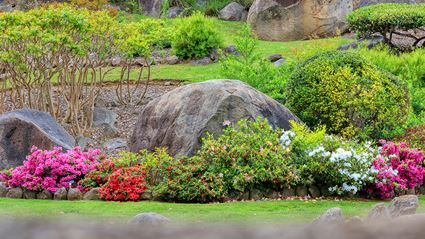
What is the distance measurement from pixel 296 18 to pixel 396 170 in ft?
56.1

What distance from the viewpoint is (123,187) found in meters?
9.14

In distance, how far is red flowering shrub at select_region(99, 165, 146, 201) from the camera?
9.10 meters

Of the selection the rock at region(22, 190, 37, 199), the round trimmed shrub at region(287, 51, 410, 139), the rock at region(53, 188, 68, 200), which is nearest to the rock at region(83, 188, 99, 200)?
the rock at region(53, 188, 68, 200)

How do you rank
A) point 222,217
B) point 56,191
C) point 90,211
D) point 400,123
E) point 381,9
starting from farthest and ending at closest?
1. point 381,9
2. point 400,123
3. point 56,191
4. point 90,211
5. point 222,217

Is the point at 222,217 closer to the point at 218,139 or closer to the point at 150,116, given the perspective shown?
the point at 218,139

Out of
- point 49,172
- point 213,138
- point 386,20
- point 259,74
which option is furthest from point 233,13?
point 49,172

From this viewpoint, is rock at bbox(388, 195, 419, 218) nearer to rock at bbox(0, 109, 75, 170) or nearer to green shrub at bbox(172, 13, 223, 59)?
rock at bbox(0, 109, 75, 170)

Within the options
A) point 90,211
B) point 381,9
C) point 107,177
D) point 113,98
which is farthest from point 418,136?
point 381,9

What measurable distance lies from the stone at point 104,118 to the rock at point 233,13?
15.2m

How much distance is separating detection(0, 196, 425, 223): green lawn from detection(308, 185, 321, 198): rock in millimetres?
461

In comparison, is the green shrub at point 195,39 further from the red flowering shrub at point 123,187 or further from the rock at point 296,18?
the red flowering shrub at point 123,187

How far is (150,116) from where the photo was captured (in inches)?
450

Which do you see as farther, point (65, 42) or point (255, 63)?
point (255, 63)

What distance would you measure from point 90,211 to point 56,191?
162cm
